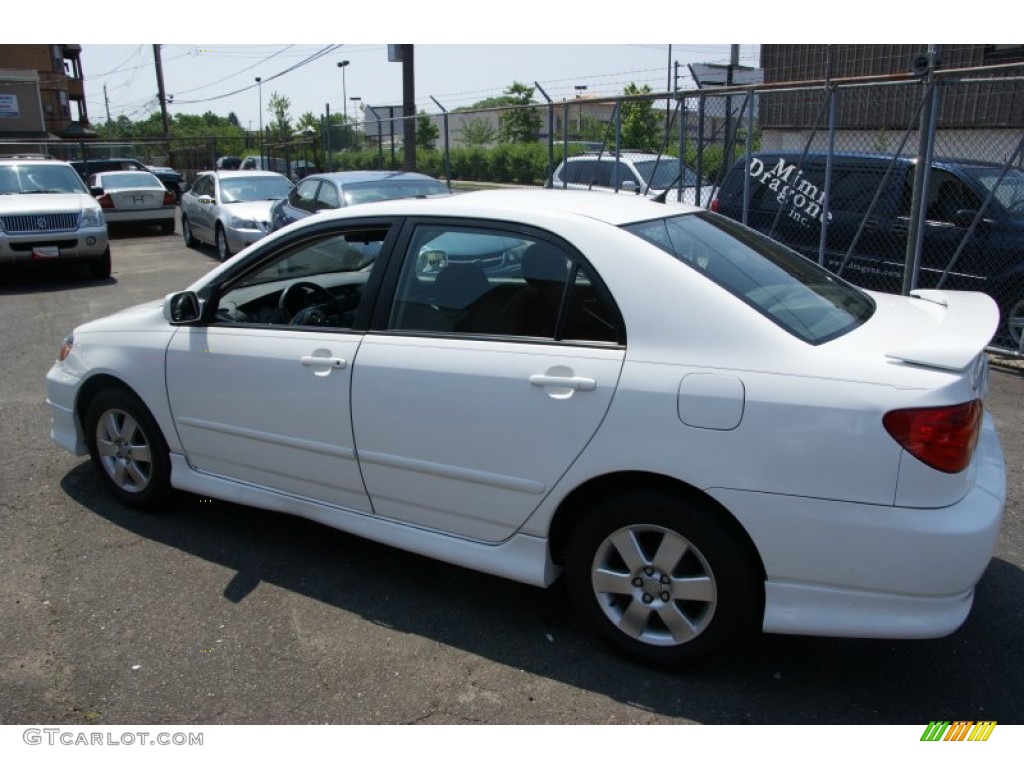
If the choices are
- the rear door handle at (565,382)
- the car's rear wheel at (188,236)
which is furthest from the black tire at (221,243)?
the rear door handle at (565,382)

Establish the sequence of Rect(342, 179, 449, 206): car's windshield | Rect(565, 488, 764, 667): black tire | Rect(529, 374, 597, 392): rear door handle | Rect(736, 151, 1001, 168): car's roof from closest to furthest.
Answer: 1. Rect(565, 488, 764, 667): black tire
2. Rect(529, 374, 597, 392): rear door handle
3. Rect(736, 151, 1001, 168): car's roof
4. Rect(342, 179, 449, 206): car's windshield

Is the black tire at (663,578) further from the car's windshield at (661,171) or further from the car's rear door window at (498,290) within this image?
the car's windshield at (661,171)

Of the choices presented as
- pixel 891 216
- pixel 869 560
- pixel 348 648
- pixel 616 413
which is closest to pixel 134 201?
pixel 891 216

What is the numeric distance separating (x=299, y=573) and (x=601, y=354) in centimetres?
182

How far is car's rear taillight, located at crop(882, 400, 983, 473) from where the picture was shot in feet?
8.48

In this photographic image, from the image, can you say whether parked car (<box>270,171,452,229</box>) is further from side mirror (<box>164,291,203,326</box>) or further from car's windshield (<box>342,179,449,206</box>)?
side mirror (<box>164,291,203,326</box>)

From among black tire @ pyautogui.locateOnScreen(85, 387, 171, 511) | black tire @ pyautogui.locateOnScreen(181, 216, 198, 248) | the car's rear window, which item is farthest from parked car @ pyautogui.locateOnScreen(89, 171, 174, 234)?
the car's rear window

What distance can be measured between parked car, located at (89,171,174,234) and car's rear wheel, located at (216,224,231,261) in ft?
18.3

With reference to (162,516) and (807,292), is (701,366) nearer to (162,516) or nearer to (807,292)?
(807,292)

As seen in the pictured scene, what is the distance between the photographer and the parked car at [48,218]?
11891mm

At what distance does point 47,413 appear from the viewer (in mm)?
6316

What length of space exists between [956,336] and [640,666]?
161 cm

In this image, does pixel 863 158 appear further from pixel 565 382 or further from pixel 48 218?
pixel 48 218

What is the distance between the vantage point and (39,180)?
515 inches
